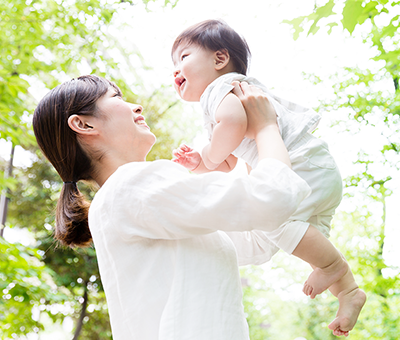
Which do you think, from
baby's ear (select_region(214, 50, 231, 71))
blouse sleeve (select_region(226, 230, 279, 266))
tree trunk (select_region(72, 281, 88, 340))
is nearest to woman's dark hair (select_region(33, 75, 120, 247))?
baby's ear (select_region(214, 50, 231, 71))

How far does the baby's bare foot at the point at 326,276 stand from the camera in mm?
938

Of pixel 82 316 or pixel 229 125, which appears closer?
pixel 229 125

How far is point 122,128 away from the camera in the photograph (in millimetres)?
928

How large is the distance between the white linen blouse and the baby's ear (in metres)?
0.41

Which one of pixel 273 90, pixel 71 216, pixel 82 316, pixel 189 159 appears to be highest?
pixel 189 159

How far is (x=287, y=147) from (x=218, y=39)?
1.19 ft

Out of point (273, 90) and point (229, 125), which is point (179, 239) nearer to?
point (229, 125)

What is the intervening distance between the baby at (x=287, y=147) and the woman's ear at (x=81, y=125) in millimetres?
260

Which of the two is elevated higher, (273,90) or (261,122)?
(261,122)

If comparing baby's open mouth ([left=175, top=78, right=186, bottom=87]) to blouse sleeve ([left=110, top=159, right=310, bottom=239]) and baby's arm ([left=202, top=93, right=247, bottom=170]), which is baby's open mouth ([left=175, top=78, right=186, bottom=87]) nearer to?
baby's arm ([left=202, top=93, right=247, bottom=170])

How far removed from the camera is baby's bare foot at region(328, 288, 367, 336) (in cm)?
96

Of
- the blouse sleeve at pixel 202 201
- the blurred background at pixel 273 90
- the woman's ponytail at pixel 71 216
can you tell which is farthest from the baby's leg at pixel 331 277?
the blurred background at pixel 273 90

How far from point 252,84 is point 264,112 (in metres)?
0.18

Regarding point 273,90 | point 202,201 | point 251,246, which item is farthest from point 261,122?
point 273,90
